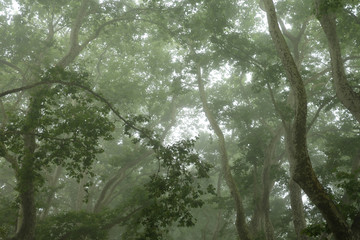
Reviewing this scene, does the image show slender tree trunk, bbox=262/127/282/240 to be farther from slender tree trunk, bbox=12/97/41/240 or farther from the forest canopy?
slender tree trunk, bbox=12/97/41/240

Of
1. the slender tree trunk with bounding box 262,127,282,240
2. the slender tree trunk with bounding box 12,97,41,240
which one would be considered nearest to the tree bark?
the slender tree trunk with bounding box 262,127,282,240

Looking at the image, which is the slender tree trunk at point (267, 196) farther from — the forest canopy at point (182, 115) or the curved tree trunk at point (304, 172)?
the curved tree trunk at point (304, 172)

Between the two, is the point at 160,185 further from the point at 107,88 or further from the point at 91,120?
the point at 107,88

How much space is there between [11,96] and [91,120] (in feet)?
42.4

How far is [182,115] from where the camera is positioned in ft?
76.1

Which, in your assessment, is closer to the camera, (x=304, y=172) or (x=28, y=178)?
(x=304, y=172)

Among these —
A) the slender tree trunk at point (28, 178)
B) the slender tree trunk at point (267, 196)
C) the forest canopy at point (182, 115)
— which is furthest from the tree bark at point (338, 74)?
the slender tree trunk at point (28, 178)

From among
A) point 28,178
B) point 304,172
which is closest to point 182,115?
point 28,178

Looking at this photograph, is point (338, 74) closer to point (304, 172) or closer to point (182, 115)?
point (304, 172)

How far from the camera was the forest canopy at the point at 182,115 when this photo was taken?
6668 millimetres

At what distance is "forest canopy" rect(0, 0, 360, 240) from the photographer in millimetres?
6668

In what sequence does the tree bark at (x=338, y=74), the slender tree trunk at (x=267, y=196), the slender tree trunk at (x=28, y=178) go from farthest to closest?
the slender tree trunk at (x=267, y=196)
the slender tree trunk at (x=28, y=178)
the tree bark at (x=338, y=74)

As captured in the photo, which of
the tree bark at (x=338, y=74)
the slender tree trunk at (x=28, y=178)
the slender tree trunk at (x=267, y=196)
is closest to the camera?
the tree bark at (x=338, y=74)

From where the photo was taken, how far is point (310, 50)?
15984 millimetres
